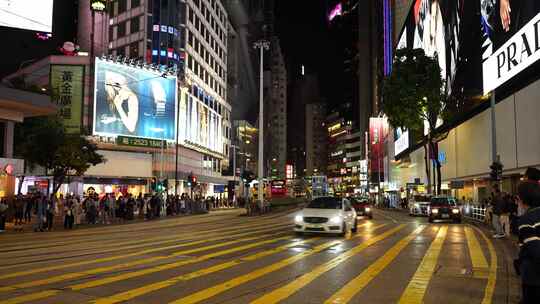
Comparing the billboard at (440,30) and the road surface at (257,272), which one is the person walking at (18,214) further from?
the billboard at (440,30)

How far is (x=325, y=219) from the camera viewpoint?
18.5m

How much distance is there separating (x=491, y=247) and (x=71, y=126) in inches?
1721

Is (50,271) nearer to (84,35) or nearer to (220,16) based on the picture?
(84,35)

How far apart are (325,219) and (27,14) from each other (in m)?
21.8

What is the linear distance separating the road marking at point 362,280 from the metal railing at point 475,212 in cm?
1780

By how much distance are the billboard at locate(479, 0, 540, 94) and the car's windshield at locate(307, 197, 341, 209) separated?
1533 cm

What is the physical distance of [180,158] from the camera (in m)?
63.4


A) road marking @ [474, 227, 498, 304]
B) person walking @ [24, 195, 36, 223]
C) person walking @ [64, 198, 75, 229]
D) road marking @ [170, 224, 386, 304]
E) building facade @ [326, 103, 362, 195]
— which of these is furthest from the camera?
building facade @ [326, 103, 362, 195]

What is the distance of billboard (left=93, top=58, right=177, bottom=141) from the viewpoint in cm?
4994

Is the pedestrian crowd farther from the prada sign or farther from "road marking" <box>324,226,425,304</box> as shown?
the prada sign

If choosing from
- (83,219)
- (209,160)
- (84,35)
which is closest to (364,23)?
(209,160)

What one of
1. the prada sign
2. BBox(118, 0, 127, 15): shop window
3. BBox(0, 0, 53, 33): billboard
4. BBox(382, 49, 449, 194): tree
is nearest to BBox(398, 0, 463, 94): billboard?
BBox(382, 49, 449, 194): tree

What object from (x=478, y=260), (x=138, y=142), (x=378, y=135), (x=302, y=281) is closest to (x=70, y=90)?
(x=138, y=142)

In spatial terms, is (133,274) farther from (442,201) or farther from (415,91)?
(415,91)
